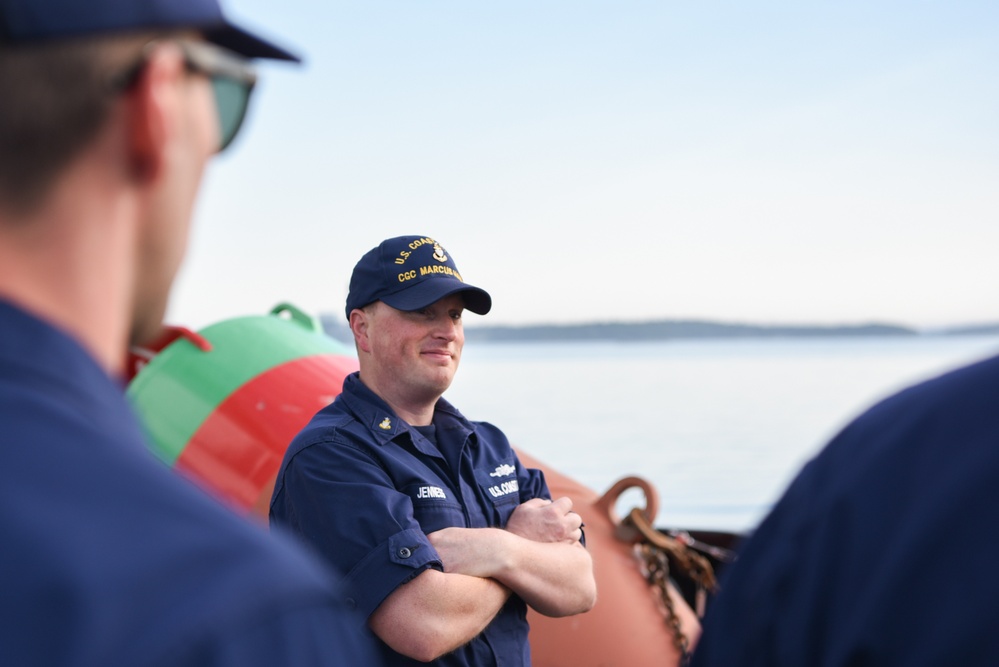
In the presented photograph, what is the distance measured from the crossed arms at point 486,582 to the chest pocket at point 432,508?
0.05 meters

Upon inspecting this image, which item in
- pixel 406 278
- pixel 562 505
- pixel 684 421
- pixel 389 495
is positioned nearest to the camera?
pixel 389 495

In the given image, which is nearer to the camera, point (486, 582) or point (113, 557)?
point (113, 557)

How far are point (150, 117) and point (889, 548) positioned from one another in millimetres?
686

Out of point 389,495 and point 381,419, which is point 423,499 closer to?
point 389,495

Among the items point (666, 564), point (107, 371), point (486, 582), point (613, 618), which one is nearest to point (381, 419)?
point (486, 582)

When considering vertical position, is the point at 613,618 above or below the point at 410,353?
below

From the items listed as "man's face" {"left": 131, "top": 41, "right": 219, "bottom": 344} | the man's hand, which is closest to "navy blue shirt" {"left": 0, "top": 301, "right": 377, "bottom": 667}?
"man's face" {"left": 131, "top": 41, "right": 219, "bottom": 344}

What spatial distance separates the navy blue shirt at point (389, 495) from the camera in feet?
7.89

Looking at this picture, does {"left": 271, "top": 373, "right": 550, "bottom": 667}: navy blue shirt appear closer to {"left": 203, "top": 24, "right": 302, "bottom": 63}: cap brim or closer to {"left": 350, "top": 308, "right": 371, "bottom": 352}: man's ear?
{"left": 350, "top": 308, "right": 371, "bottom": 352}: man's ear

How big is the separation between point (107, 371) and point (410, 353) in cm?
206

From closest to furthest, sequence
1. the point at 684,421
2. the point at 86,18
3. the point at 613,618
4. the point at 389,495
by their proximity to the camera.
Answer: the point at 86,18 → the point at 389,495 → the point at 613,618 → the point at 684,421

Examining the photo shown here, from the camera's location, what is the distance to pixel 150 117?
81 cm

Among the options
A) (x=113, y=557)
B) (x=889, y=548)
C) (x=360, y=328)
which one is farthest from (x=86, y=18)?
(x=360, y=328)

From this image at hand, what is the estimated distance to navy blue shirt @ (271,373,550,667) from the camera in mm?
2404
